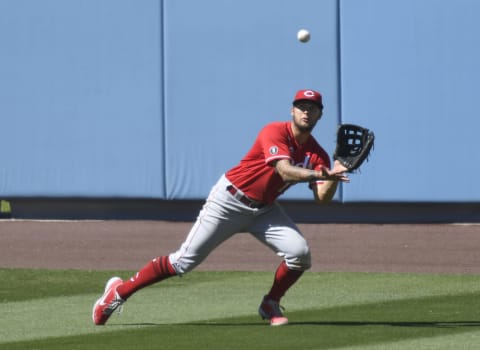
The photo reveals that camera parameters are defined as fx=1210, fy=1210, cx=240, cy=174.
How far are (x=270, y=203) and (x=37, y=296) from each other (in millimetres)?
3083

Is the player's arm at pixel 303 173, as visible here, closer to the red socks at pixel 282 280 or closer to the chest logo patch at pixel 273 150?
the chest logo patch at pixel 273 150

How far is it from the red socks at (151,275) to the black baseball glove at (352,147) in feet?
4.57

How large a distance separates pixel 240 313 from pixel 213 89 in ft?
30.8

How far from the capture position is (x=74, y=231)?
17.3m

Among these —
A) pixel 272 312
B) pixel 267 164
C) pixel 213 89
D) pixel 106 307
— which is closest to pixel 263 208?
pixel 267 164

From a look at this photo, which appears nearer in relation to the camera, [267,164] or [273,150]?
[273,150]

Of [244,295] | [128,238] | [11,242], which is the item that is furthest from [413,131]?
[244,295]

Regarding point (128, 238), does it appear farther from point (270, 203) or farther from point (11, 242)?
point (270, 203)

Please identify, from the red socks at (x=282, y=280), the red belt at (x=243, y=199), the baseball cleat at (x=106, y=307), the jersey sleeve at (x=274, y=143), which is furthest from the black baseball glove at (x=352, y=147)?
the baseball cleat at (x=106, y=307)

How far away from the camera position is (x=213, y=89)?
59.8 ft

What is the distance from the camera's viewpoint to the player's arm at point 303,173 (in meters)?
7.75

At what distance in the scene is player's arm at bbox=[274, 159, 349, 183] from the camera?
305 inches

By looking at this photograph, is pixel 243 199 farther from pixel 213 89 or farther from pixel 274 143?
pixel 213 89

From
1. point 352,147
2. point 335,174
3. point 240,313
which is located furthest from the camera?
point 240,313
